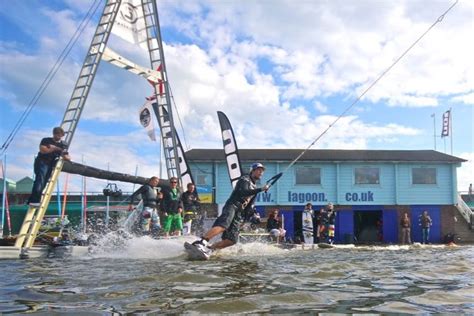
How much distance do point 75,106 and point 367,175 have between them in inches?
762

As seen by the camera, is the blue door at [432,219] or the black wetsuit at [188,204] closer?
the black wetsuit at [188,204]

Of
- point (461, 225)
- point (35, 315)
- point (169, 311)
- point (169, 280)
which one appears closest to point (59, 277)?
point (169, 280)

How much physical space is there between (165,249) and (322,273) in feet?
12.9

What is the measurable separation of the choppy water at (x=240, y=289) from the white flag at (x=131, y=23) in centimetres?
931

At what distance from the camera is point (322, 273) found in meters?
5.79

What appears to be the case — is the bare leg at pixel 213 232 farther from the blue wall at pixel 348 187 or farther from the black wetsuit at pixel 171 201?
the blue wall at pixel 348 187

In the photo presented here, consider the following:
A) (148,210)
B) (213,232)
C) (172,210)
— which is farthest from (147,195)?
(213,232)

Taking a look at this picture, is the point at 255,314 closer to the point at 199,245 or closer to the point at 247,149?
the point at 199,245

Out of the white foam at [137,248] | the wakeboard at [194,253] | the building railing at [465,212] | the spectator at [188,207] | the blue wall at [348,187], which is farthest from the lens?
the blue wall at [348,187]

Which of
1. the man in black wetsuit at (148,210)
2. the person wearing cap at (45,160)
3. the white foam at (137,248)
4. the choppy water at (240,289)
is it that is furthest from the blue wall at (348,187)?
the choppy water at (240,289)

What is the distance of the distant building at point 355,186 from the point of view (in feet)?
86.2

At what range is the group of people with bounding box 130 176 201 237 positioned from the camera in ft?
38.0

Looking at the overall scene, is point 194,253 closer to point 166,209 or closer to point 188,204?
point 166,209

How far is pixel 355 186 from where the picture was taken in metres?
26.7
